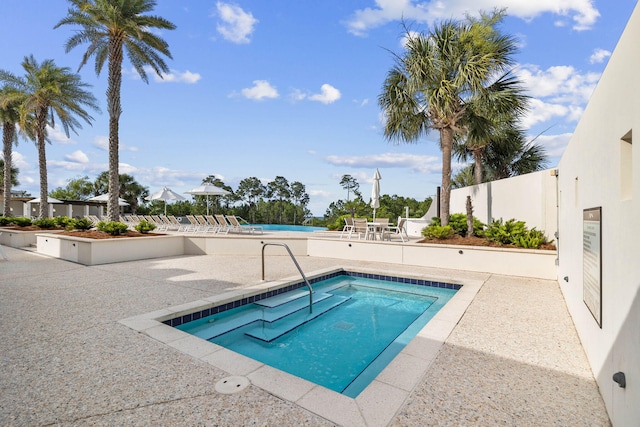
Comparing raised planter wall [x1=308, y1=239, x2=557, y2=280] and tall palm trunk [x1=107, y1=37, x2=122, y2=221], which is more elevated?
tall palm trunk [x1=107, y1=37, x2=122, y2=221]

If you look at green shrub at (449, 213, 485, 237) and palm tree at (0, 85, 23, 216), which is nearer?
green shrub at (449, 213, 485, 237)

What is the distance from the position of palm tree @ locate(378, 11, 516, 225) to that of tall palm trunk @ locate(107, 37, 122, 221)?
9.18 metres

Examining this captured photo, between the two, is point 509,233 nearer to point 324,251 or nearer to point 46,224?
point 324,251

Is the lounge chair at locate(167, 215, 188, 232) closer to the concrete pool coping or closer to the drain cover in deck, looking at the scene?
the concrete pool coping

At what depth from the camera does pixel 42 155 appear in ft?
50.8

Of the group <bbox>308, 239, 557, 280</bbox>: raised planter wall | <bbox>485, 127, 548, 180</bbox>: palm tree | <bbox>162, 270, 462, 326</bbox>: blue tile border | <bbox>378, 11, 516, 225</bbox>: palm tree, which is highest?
<bbox>378, 11, 516, 225</bbox>: palm tree

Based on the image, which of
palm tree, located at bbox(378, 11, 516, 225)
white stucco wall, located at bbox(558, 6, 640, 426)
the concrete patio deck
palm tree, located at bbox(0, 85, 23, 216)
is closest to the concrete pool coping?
the concrete patio deck

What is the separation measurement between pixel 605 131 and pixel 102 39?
46.8 ft

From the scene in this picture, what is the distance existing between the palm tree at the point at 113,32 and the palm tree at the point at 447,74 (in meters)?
8.72

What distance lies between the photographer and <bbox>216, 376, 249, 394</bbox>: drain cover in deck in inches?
87.7

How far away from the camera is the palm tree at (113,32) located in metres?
10.2

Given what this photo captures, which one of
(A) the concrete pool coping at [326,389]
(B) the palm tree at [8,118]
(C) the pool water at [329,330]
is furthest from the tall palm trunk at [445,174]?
(B) the palm tree at [8,118]

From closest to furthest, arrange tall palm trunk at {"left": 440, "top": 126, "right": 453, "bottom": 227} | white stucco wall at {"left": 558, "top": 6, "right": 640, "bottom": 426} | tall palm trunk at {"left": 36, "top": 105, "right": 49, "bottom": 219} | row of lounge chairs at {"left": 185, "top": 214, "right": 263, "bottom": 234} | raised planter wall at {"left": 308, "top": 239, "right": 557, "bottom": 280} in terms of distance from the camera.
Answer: white stucco wall at {"left": 558, "top": 6, "right": 640, "bottom": 426}
raised planter wall at {"left": 308, "top": 239, "right": 557, "bottom": 280}
tall palm trunk at {"left": 440, "top": 126, "right": 453, "bottom": 227}
row of lounge chairs at {"left": 185, "top": 214, "right": 263, "bottom": 234}
tall palm trunk at {"left": 36, "top": 105, "right": 49, "bottom": 219}

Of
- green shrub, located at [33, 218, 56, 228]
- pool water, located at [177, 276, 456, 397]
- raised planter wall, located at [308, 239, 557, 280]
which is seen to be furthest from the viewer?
green shrub, located at [33, 218, 56, 228]
